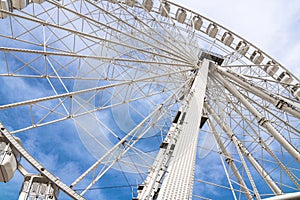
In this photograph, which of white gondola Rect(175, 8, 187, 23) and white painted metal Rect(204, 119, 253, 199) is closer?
white painted metal Rect(204, 119, 253, 199)

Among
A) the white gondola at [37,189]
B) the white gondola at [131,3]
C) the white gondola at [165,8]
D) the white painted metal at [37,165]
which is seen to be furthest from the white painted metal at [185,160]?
the white gondola at [165,8]

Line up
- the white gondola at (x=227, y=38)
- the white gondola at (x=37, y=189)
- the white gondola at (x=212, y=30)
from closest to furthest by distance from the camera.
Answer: the white gondola at (x=37, y=189) < the white gondola at (x=227, y=38) < the white gondola at (x=212, y=30)

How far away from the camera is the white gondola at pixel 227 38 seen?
2088 cm

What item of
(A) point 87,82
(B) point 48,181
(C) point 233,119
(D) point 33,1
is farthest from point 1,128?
(C) point 233,119

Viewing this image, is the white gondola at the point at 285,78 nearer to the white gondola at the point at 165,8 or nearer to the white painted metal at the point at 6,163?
the white gondola at the point at 165,8

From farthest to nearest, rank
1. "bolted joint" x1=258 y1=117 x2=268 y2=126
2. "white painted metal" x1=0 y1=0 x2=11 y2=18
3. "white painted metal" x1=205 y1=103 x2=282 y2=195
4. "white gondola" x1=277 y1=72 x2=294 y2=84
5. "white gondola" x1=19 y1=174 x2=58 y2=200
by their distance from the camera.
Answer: "white gondola" x1=277 y1=72 x2=294 y2=84, "white painted metal" x1=205 y1=103 x2=282 y2=195, "bolted joint" x1=258 y1=117 x2=268 y2=126, "white painted metal" x1=0 y1=0 x2=11 y2=18, "white gondola" x1=19 y1=174 x2=58 y2=200

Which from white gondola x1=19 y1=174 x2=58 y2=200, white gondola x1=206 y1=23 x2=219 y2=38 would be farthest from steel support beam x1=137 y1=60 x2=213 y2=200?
white gondola x1=206 y1=23 x2=219 y2=38

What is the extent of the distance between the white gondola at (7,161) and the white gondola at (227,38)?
15767 millimetres

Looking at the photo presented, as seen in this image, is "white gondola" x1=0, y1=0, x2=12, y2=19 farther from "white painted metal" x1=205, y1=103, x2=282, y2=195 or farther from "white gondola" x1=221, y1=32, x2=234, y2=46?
"white gondola" x1=221, y1=32, x2=234, y2=46

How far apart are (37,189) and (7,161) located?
0.97 m

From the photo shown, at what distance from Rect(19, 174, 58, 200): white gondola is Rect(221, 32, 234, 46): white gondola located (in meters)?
15.6

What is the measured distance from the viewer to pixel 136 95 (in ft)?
52.0

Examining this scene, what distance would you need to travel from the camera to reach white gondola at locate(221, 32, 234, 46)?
20.9m

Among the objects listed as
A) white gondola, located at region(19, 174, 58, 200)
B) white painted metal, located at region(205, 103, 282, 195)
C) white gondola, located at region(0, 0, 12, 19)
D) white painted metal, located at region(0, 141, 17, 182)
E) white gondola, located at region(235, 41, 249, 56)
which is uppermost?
white gondola, located at region(0, 0, 12, 19)
